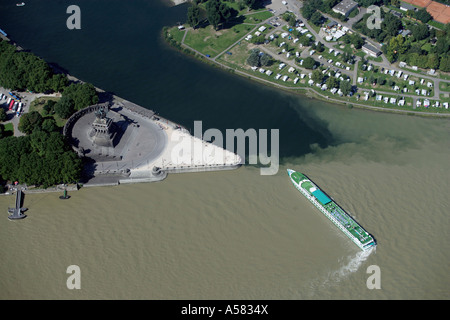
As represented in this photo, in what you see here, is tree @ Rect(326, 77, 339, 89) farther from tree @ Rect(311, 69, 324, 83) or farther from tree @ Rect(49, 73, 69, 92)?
tree @ Rect(49, 73, 69, 92)

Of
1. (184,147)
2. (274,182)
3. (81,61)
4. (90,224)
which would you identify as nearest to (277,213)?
(274,182)

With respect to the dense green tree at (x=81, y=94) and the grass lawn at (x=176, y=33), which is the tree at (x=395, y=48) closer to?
the grass lawn at (x=176, y=33)

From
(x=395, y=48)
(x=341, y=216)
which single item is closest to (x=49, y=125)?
(x=341, y=216)

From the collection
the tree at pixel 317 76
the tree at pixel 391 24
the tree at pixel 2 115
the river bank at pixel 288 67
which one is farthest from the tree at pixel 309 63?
the tree at pixel 2 115

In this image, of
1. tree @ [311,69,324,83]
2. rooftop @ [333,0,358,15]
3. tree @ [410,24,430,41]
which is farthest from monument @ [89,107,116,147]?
tree @ [410,24,430,41]

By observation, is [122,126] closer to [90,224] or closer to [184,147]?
[184,147]
